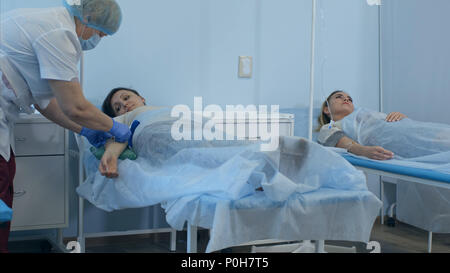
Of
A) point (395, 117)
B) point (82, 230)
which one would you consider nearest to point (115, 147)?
point (82, 230)

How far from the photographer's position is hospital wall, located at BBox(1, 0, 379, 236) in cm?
236

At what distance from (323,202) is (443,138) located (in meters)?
0.91

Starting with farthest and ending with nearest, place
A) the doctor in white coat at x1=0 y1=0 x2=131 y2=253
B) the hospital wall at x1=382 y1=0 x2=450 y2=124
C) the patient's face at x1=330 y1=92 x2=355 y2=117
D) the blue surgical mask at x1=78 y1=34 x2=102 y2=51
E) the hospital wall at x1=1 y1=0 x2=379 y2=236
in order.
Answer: the patient's face at x1=330 y1=92 x2=355 y2=117 → the hospital wall at x1=1 y1=0 x2=379 y2=236 → the hospital wall at x1=382 y1=0 x2=450 y2=124 → the blue surgical mask at x1=78 y1=34 x2=102 y2=51 → the doctor in white coat at x1=0 y1=0 x2=131 y2=253

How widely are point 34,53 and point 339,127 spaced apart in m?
1.38

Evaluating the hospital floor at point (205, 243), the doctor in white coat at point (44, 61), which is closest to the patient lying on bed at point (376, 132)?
the hospital floor at point (205, 243)

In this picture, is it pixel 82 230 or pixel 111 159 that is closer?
pixel 111 159

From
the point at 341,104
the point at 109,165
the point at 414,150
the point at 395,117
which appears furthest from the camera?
the point at 341,104

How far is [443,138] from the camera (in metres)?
2.11

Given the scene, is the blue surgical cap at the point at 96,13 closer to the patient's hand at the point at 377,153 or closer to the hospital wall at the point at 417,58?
the patient's hand at the point at 377,153

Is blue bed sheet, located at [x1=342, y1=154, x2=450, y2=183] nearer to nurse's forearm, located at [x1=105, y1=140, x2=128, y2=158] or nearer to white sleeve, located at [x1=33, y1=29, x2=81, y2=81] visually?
nurse's forearm, located at [x1=105, y1=140, x2=128, y2=158]

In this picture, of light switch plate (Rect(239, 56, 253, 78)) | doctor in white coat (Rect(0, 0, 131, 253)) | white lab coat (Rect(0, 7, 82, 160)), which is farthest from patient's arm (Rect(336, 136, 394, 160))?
white lab coat (Rect(0, 7, 82, 160))

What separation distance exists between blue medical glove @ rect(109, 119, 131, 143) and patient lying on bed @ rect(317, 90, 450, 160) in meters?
0.95

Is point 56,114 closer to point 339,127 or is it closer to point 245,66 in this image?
point 245,66

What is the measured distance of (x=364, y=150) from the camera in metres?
2.21
